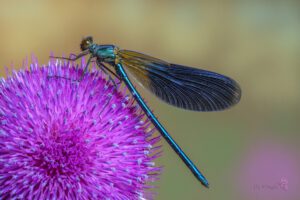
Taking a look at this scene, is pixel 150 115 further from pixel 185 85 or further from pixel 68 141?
pixel 68 141

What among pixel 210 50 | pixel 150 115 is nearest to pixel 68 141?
pixel 150 115

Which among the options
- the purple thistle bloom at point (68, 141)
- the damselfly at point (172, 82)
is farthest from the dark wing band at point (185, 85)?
the purple thistle bloom at point (68, 141)

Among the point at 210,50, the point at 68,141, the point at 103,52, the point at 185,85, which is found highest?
the point at 210,50

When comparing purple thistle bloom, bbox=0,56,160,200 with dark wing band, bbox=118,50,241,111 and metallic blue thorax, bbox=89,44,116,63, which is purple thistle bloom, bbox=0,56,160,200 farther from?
dark wing band, bbox=118,50,241,111

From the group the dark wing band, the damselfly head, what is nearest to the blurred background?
the dark wing band

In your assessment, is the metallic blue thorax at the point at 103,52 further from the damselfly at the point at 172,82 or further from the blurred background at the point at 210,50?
the blurred background at the point at 210,50

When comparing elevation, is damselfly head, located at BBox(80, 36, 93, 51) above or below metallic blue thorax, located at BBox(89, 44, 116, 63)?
above

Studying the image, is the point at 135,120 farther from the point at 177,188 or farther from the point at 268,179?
the point at 177,188
